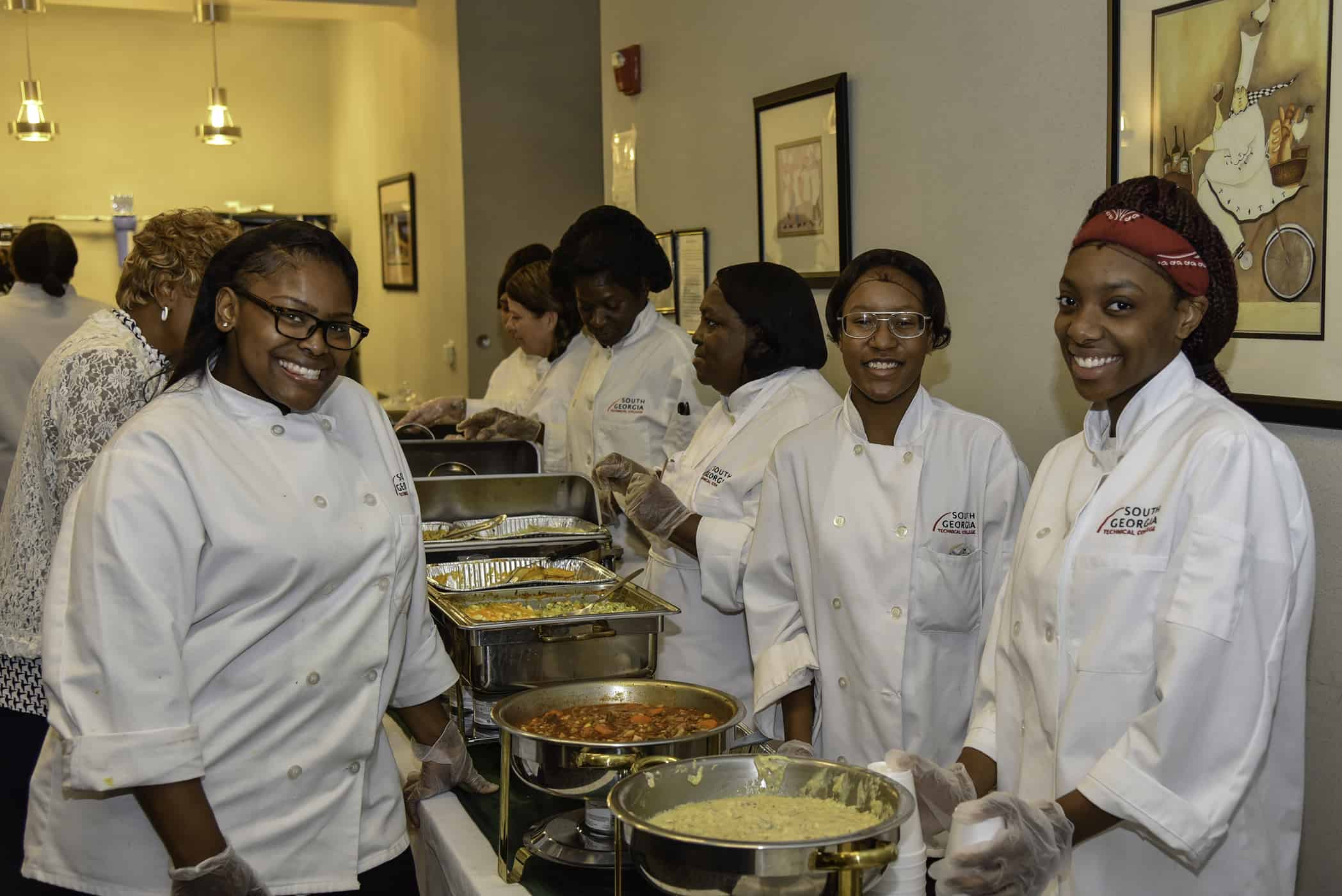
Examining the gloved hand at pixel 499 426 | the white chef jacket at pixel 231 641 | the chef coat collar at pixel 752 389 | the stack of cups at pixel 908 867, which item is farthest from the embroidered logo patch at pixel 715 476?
the gloved hand at pixel 499 426

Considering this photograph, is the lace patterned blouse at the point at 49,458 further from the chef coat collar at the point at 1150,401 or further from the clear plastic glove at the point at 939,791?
the chef coat collar at the point at 1150,401

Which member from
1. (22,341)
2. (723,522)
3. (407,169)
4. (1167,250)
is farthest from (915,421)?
(407,169)

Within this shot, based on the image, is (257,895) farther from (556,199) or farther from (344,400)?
(556,199)

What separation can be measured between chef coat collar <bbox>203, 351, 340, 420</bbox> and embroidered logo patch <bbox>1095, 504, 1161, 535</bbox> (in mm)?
1011

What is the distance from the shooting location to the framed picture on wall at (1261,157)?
1.68m

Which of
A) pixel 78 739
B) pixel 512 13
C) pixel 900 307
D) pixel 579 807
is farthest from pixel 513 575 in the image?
pixel 512 13

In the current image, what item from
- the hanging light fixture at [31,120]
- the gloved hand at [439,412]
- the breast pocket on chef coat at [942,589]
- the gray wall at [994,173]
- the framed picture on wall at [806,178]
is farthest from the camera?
the hanging light fixture at [31,120]

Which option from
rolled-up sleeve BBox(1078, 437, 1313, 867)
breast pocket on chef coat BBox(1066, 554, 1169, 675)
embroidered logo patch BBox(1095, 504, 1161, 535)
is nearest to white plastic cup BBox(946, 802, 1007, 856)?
rolled-up sleeve BBox(1078, 437, 1313, 867)

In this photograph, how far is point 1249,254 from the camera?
179cm

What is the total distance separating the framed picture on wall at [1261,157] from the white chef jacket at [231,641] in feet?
3.98

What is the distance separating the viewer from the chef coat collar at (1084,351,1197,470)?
144 centimetres

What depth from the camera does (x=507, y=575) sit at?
7.99 feet

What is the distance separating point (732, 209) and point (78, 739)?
248 cm

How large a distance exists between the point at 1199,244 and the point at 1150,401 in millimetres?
190
